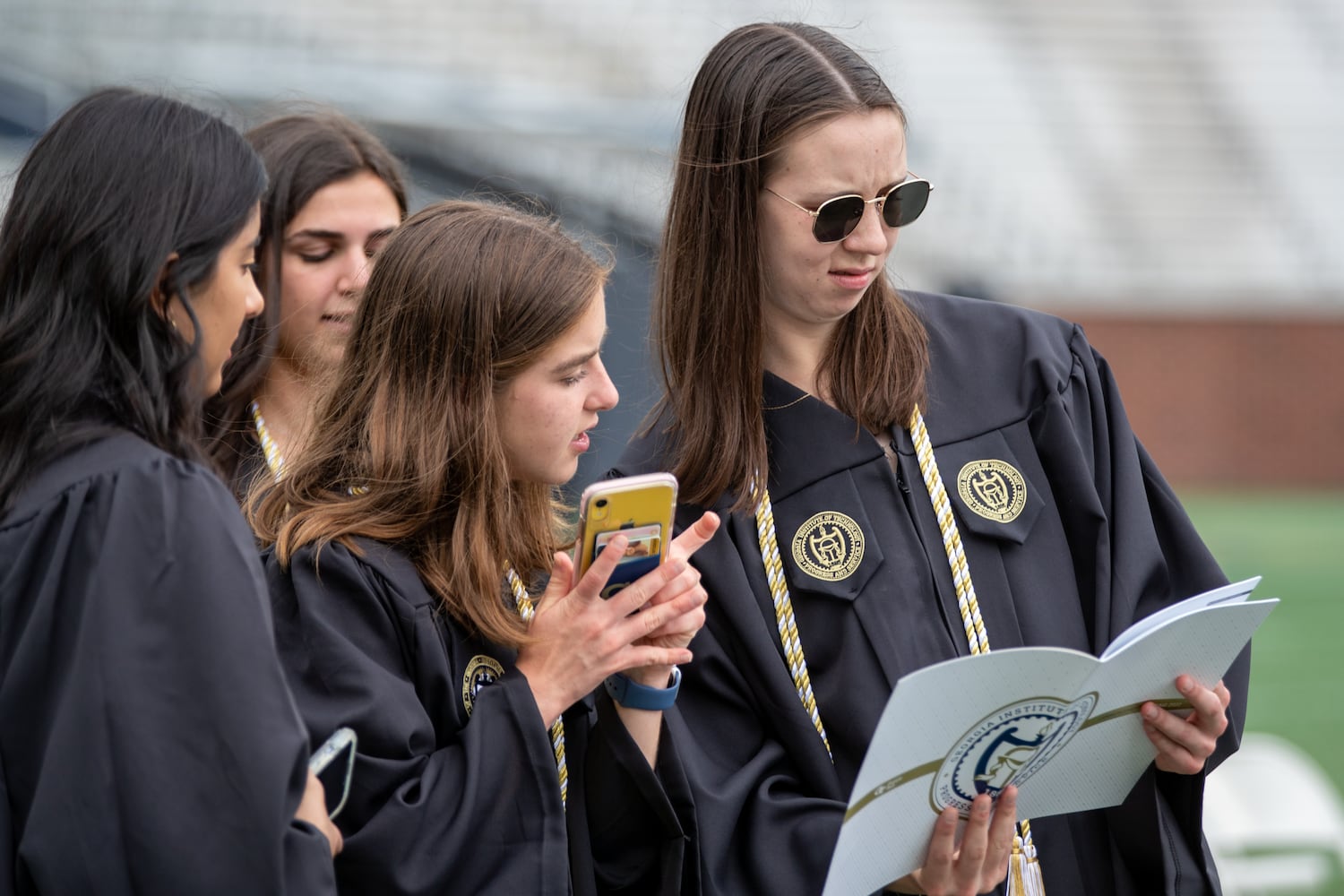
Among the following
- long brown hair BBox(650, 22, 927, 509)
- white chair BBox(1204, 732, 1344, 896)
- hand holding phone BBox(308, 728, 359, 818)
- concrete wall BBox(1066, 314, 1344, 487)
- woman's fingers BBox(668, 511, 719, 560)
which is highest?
long brown hair BBox(650, 22, 927, 509)

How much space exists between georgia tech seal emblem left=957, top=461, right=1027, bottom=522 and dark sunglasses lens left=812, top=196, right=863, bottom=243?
1.67 ft

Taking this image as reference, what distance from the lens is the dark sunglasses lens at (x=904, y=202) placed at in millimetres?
2664

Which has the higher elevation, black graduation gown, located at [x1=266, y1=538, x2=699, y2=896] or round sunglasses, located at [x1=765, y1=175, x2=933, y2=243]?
round sunglasses, located at [x1=765, y1=175, x2=933, y2=243]

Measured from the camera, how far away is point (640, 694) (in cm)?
244

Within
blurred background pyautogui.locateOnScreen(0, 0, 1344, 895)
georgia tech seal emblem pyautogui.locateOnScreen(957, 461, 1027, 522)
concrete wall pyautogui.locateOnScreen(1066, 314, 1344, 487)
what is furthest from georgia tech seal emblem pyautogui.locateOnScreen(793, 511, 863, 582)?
concrete wall pyautogui.locateOnScreen(1066, 314, 1344, 487)

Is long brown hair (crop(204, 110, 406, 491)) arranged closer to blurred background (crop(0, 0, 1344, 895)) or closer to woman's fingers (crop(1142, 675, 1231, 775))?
woman's fingers (crop(1142, 675, 1231, 775))

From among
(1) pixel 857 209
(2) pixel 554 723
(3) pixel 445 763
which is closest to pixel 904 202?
(1) pixel 857 209

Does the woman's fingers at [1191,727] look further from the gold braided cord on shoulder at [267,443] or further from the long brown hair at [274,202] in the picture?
the long brown hair at [274,202]

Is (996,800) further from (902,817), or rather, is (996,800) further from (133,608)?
(133,608)

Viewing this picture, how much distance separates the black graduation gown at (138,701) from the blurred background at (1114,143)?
8.60m

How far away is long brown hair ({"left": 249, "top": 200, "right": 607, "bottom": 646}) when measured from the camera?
2453 millimetres

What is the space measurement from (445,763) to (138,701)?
626 mm

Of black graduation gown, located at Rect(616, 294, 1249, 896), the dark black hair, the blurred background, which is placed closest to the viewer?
the dark black hair

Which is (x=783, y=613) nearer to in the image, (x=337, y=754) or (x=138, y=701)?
(x=337, y=754)
